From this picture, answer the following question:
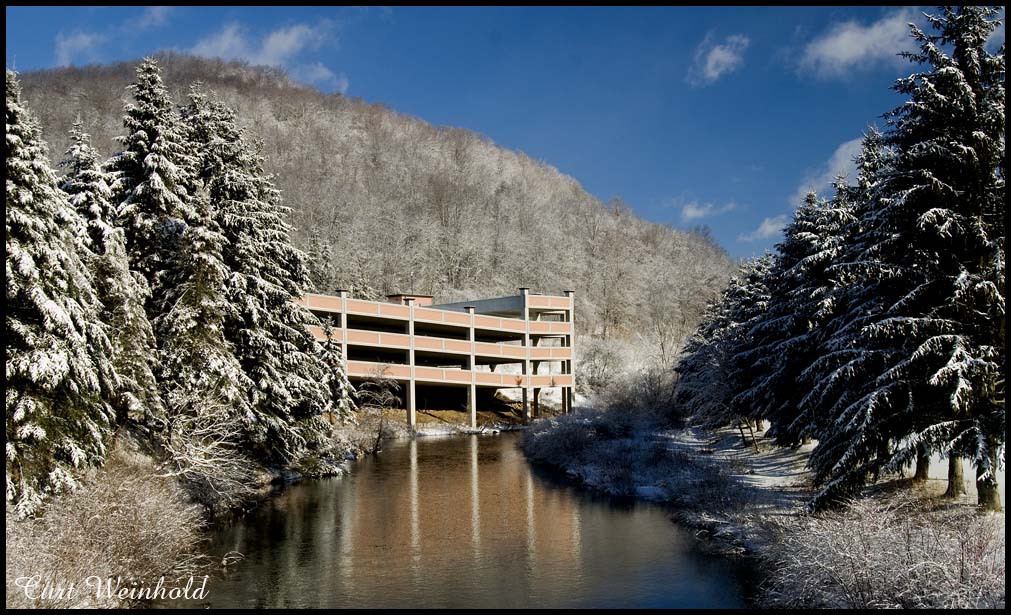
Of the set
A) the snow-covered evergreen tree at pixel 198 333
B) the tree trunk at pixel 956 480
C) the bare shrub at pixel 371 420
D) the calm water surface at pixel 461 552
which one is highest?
the snow-covered evergreen tree at pixel 198 333

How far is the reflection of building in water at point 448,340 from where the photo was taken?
51.2m

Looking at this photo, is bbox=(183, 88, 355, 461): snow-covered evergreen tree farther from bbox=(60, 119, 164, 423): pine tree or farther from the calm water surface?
bbox=(60, 119, 164, 423): pine tree

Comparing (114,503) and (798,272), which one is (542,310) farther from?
(114,503)

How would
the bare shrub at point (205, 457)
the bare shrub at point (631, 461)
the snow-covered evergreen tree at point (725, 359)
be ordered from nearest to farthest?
the bare shrub at point (205, 457) → the bare shrub at point (631, 461) → the snow-covered evergreen tree at point (725, 359)

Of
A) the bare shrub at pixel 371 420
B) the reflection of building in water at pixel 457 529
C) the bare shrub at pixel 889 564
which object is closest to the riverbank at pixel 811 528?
the bare shrub at pixel 889 564

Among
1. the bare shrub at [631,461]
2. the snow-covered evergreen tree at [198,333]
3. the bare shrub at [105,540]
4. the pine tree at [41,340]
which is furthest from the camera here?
the bare shrub at [631,461]

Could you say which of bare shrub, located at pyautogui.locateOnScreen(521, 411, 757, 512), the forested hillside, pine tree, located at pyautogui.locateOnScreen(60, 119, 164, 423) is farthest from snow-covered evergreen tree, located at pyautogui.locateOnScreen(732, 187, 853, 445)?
the forested hillside

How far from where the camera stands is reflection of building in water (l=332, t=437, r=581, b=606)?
15.2 meters

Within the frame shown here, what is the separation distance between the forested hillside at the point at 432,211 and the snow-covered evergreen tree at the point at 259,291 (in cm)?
3738

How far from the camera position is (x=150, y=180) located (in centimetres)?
2238

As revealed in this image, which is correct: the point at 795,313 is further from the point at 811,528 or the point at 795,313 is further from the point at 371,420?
the point at 371,420

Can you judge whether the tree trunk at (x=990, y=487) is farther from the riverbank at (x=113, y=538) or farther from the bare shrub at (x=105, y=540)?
the bare shrub at (x=105, y=540)

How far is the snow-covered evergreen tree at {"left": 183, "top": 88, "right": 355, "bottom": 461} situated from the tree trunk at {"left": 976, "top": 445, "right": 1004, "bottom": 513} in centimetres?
1920

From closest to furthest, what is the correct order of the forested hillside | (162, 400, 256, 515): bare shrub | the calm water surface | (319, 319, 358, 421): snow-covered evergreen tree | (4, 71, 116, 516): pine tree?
the calm water surface
(4, 71, 116, 516): pine tree
(162, 400, 256, 515): bare shrub
(319, 319, 358, 421): snow-covered evergreen tree
the forested hillside
